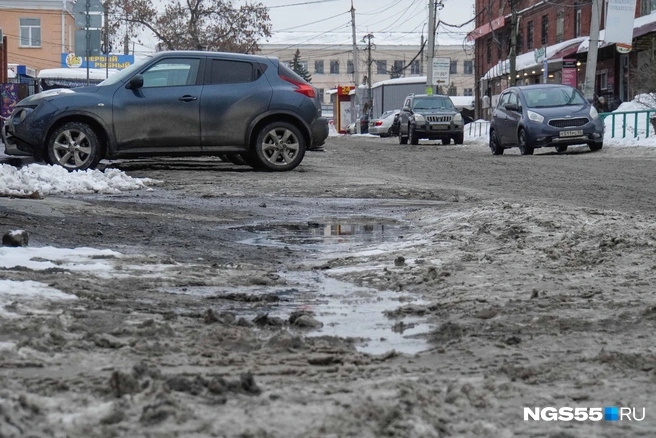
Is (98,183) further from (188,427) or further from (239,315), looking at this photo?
(188,427)

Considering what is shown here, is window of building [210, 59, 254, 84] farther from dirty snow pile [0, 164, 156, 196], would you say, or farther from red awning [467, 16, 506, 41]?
red awning [467, 16, 506, 41]

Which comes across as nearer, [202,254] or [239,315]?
[239,315]

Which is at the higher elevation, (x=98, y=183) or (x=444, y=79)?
(x=444, y=79)

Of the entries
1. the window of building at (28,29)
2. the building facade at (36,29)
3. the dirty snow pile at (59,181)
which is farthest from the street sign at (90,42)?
the window of building at (28,29)

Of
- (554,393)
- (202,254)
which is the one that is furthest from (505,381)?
(202,254)

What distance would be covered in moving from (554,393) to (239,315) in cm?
163

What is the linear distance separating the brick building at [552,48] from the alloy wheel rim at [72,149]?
2363 cm

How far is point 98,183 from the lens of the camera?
10.2m

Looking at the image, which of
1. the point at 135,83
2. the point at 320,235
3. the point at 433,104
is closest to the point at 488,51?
the point at 433,104

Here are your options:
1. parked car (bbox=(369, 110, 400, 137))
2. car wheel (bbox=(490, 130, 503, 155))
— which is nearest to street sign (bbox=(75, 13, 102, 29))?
car wheel (bbox=(490, 130, 503, 155))

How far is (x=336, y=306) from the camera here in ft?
14.3

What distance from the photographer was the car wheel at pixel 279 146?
13.4m

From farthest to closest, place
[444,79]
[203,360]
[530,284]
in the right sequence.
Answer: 1. [444,79]
2. [530,284]
3. [203,360]

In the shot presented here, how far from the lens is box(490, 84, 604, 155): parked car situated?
20609mm
